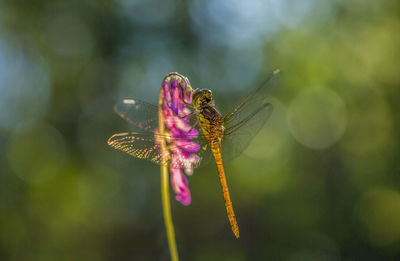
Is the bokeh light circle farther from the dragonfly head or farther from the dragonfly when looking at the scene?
the dragonfly head

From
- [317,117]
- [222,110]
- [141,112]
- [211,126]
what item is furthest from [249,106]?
[317,117]

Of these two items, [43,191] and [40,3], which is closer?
[43,191]

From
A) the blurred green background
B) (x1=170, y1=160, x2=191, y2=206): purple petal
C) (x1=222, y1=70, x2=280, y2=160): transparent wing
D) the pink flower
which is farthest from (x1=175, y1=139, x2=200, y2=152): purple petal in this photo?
the blurred green background

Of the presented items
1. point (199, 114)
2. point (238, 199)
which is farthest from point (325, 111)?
point (199, 114)

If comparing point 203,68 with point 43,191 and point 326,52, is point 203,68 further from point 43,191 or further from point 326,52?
point 43,191

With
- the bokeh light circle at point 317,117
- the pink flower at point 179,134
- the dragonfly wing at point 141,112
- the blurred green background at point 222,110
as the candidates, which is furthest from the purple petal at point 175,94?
the bokeh light circle at point 317,117

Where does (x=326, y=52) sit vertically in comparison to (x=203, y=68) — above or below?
below
